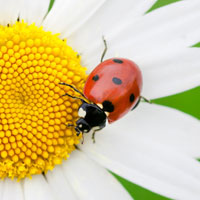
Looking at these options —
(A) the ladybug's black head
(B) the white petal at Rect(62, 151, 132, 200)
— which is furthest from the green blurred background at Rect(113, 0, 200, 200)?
(A) the ladybug's black head

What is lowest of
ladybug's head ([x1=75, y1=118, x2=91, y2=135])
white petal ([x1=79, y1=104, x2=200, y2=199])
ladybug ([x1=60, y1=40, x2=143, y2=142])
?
white petal ([x1=79, y1=104, x2=200, y2=199])

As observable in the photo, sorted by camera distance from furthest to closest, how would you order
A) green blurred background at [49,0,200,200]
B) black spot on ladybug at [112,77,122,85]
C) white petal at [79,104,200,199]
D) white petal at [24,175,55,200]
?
green blurred background at [49,0,200,200]
white petal at [24,175,55,200]
white petal at [79,104,200,199]
black spot on ladybug at [112,77,122,85]

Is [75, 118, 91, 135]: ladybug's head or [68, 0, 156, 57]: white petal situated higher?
[68, 0, 156, 57]: white petal

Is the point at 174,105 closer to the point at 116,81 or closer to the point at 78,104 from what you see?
the point at 78,104

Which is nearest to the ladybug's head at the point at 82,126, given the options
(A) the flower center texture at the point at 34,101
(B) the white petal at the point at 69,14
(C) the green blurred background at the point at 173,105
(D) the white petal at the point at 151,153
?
(A) the flower center texture at the point at 34,101

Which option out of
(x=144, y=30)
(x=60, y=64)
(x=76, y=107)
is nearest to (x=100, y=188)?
(x=76, y=107)

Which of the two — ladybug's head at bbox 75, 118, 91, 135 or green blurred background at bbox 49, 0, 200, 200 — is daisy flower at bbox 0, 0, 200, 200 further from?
green blurred background at bbox 49, 0, 200, 200

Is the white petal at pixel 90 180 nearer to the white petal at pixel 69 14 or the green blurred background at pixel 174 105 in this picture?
the green blurred background at pixel 174 105
